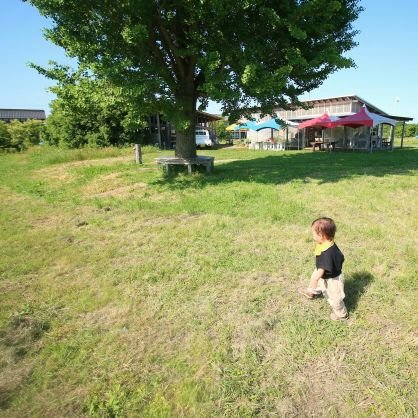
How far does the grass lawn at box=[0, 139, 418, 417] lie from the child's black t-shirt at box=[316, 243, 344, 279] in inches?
15.8

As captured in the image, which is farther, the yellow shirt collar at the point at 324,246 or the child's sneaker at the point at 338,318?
the yellow shirt collar at the point at 324,246

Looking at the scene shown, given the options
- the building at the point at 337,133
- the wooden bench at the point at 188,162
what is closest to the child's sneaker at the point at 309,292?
the wooden bench at the point at 188,162

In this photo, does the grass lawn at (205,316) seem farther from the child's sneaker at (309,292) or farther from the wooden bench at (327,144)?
the wooden bench at (327,144)

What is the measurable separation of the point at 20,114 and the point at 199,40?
68.1 metres

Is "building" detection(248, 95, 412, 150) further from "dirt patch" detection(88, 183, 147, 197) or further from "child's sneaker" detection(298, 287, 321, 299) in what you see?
"child's sneaker" detection(298, 287, 321, 299)

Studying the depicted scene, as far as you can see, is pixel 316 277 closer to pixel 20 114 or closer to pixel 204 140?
pixel 204 140

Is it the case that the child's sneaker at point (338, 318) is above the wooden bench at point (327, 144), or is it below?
below

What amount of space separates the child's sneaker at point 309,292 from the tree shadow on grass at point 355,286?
0.31m

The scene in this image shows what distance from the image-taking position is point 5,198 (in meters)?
8.89

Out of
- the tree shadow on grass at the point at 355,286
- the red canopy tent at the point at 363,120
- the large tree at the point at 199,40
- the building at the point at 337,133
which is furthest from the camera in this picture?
the building at the point at 337,133

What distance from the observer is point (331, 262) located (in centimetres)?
315

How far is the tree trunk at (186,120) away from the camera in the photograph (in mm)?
9141

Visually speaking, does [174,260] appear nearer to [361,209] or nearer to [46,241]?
[46,241]

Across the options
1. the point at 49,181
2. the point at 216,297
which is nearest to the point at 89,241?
the point at 216,297
